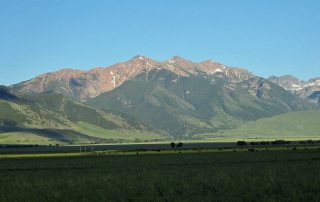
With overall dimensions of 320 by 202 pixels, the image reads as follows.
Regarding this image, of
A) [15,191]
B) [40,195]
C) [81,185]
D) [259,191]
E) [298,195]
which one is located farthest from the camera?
[81,185]

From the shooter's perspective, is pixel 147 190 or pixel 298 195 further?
pixel 147 190

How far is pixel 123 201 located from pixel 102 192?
658cm

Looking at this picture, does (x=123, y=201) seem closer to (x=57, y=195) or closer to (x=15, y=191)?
(x=57, y=195)

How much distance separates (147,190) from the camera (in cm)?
4950

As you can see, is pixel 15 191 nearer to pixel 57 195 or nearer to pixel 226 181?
pixel 57 195

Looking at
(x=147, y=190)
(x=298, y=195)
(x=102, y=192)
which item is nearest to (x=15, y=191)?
(x=102, y=192)

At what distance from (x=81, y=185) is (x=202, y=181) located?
11647 millimetres

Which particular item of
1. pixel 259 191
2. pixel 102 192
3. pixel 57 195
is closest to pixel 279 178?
pixel 259 191

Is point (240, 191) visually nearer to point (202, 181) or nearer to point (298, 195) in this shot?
point (298, 195)

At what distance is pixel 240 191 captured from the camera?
150 ft

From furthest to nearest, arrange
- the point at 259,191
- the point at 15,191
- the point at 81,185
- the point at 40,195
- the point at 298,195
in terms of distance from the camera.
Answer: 1. the point at 81,185
2. the point at 15,191
3. the point at 40,195
4. the point at 259,191
5. the point at 298,195

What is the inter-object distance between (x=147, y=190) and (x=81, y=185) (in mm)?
9601

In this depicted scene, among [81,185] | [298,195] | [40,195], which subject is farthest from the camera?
[81,185]

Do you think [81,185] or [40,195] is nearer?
[40,195]
